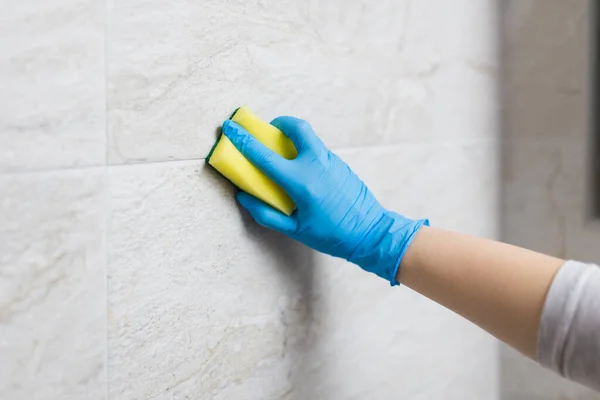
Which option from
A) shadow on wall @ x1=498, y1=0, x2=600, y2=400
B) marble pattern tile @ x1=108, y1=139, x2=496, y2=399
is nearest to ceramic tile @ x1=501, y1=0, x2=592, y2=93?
shadow on wall @ x1=498, y1=0, x2=600, y2=400

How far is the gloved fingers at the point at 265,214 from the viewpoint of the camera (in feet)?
2.03

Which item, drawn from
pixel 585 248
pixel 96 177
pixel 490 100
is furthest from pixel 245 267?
pixel 585 248

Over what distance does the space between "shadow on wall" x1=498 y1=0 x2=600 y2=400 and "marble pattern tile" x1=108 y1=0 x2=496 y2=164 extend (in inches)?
4.7

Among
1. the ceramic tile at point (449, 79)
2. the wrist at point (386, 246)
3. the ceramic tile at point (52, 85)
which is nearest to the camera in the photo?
the ceramic tile at point (52, 85)

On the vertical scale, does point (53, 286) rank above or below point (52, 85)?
below

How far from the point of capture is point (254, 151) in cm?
60

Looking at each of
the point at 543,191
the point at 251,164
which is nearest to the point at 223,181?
the point at 251,164

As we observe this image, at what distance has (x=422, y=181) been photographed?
0.92 m

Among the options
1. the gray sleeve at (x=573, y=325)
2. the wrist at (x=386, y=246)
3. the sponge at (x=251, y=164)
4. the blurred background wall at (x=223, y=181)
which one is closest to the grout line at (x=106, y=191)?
the blurred background wall at (x=223, y=181)

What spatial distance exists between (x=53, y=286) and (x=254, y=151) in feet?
0.77

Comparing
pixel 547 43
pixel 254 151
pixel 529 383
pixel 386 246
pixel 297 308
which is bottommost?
pixel 529 383

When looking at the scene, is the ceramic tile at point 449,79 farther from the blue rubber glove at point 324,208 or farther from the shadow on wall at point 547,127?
the blue rubber glove at point 324,208

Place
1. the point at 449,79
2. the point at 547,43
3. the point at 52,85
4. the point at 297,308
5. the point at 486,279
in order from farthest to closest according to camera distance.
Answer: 1. the point at 547,43
2. the point at 449,79
3. the point at 297,308
4. the point at 486,279
5. the point at 52,85

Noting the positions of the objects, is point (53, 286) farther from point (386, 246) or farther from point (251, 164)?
point (386, 246)
